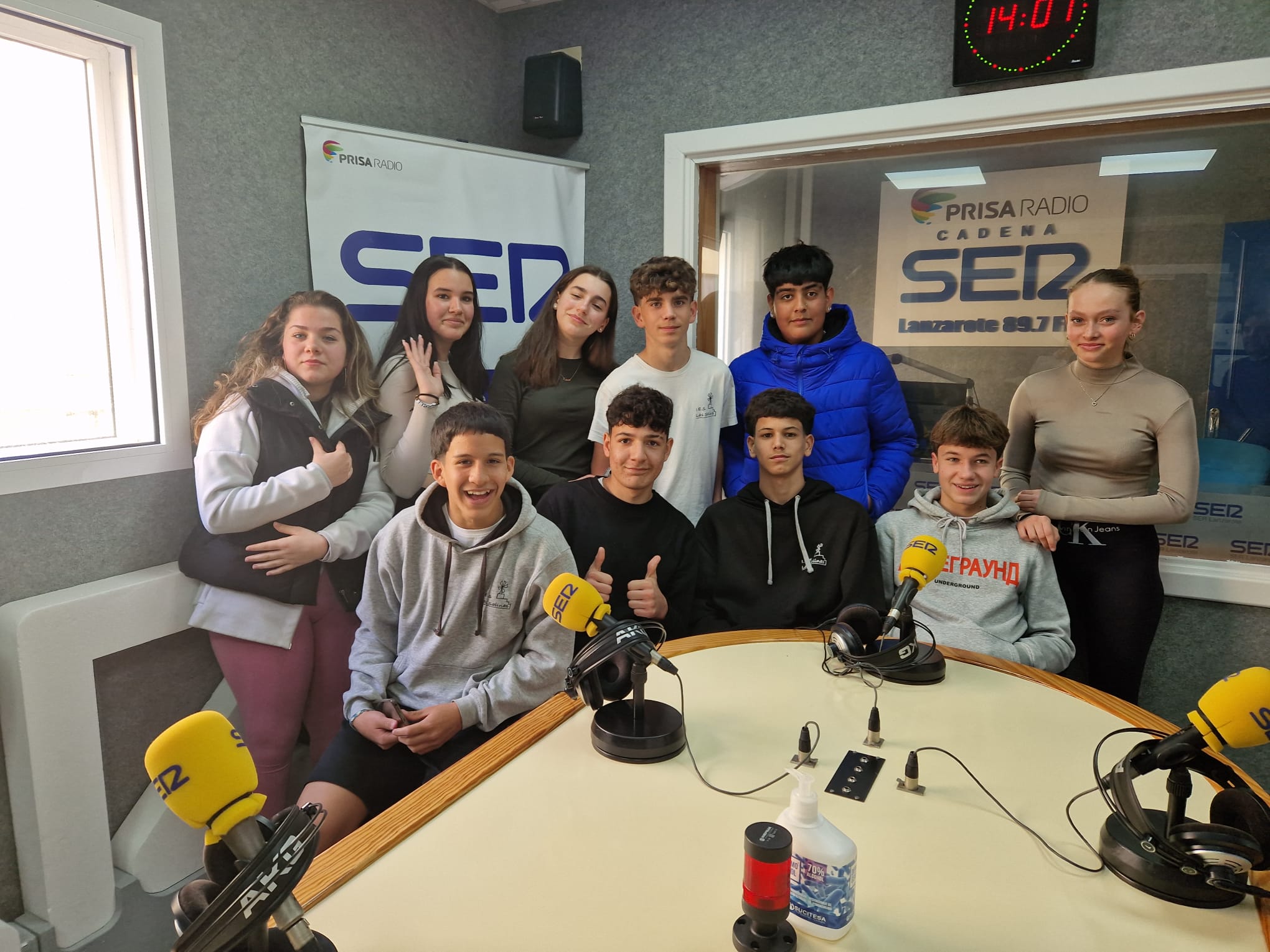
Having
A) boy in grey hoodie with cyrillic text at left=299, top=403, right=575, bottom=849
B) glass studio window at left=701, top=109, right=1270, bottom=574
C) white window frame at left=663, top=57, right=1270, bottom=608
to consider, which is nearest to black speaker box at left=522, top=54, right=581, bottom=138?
white window frame at left=663, top=57, right=1270, bottom=608

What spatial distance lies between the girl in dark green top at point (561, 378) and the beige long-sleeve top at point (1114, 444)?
47.8 inches

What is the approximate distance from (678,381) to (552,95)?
4.19 ft

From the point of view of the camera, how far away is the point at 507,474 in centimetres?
178

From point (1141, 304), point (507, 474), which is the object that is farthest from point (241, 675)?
point (1141, 304)

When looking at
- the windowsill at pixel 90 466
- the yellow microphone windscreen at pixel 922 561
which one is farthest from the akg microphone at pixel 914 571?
the windowsill at pixel 90 466

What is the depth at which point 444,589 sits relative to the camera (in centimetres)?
171

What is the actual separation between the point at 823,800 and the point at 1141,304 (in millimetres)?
2073

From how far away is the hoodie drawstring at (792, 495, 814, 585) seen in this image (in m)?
1.99

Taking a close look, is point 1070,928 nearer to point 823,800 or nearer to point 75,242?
point 823,800

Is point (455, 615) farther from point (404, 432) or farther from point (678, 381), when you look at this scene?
point (678, 381)

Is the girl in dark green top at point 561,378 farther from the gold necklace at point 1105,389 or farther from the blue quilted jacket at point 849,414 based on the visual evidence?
the gold necklace at point 1105,389

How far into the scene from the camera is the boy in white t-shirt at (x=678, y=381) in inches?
89.6

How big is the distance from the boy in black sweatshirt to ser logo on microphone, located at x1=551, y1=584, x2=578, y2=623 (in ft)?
2.39

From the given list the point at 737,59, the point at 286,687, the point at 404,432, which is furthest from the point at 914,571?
the point at 737,59
